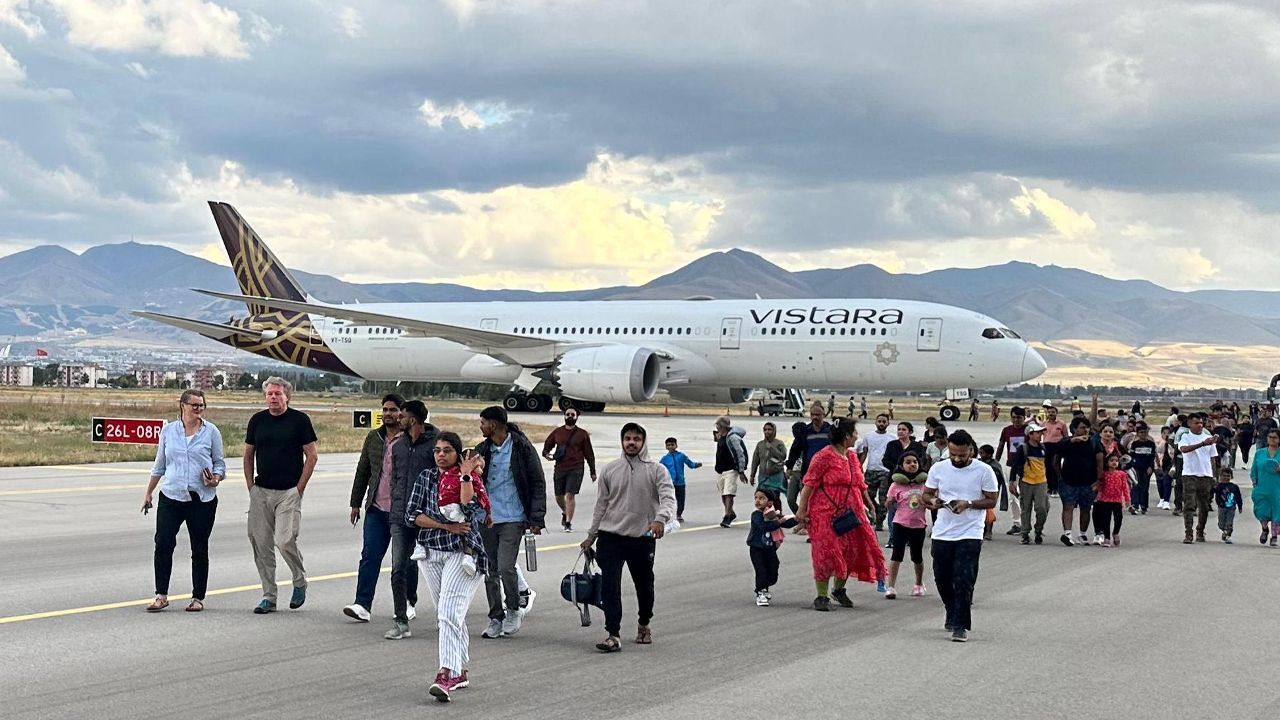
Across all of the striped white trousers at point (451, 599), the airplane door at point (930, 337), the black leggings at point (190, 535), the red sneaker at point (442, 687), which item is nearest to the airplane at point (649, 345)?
the airplane door at point (930, 337)

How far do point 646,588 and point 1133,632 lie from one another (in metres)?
3.84

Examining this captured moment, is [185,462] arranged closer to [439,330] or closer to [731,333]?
[731,333]

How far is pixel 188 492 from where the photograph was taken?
1180 centimetres

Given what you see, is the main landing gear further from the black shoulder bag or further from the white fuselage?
the black shoulder bag

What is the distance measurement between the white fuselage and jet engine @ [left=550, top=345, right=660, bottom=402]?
4.45ft

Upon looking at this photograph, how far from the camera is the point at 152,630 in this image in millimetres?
10766

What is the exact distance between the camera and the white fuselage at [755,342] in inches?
1811

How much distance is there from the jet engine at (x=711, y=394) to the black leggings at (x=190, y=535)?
39885 mm

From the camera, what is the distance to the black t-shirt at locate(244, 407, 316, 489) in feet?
38.5

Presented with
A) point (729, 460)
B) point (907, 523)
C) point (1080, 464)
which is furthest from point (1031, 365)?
point (907, 523)

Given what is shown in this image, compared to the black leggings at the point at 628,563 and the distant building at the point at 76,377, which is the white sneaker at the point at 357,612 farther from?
the distant building at the point at 76,377

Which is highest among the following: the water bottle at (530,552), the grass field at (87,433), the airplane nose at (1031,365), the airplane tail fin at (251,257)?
the airplane tail fin at (251,257)

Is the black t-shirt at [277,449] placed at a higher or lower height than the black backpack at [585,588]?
higher

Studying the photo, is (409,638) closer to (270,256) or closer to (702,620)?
(702,620)
